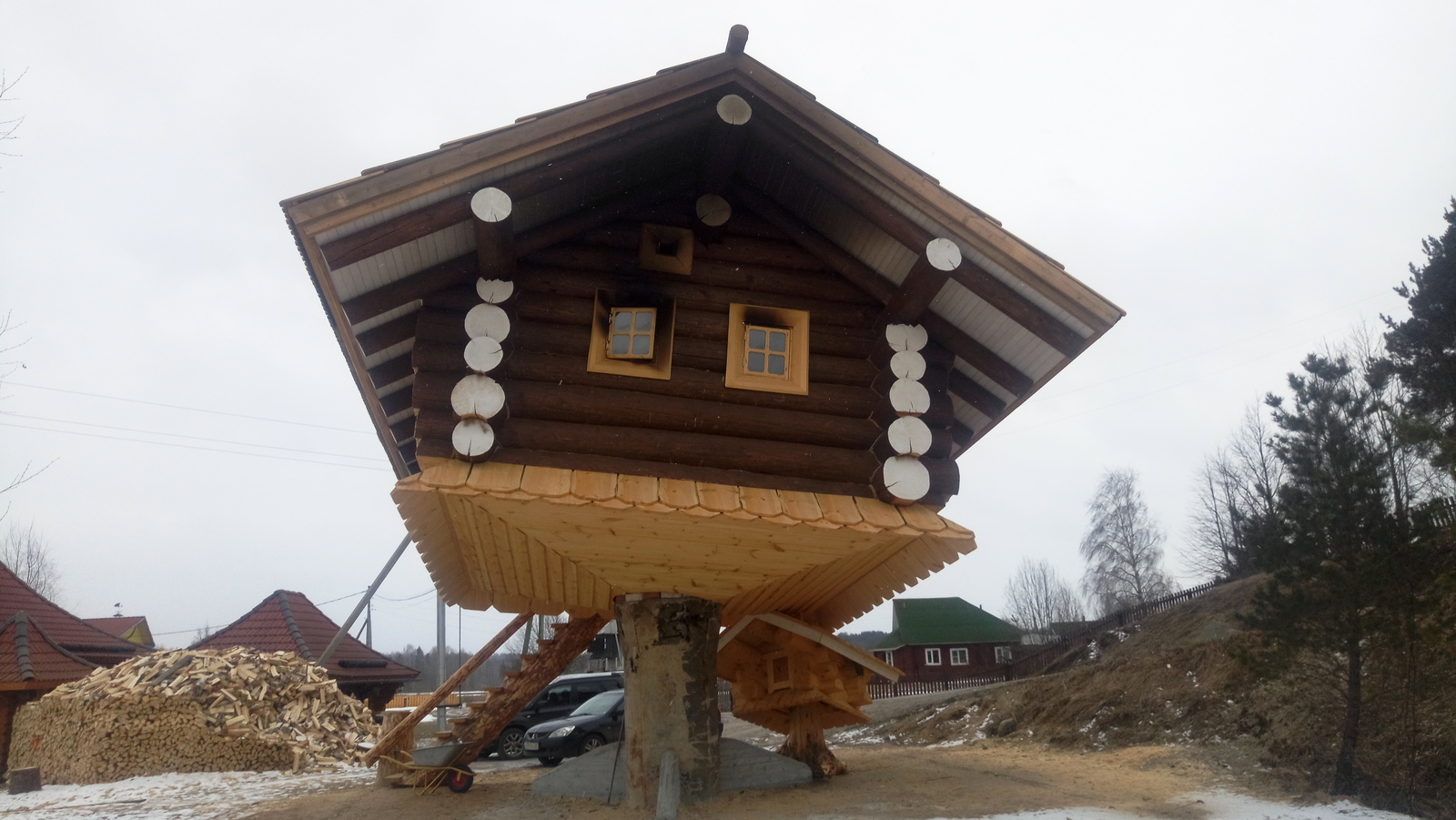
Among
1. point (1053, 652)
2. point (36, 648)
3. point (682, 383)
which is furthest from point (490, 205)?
point (1053, 652)

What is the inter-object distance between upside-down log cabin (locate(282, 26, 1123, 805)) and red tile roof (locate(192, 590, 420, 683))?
53.2 ft

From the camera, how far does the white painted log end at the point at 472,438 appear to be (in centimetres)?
652

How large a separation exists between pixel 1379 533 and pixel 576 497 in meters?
8.11

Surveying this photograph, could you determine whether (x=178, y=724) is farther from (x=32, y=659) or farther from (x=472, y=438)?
(x=472, y=438)

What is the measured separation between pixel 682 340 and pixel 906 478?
7.59ft

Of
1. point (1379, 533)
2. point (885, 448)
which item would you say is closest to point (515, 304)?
point (885, 448)

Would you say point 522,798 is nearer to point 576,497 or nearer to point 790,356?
point 576,497

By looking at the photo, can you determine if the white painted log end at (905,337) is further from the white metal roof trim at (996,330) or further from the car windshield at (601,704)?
the car windshield at (601,704)

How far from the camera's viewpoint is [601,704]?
57.0 ft

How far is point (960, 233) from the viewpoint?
700 cm

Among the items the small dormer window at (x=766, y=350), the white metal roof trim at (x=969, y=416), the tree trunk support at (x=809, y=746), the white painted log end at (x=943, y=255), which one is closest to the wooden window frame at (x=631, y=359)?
the small dormer window at (x=766, y=350)

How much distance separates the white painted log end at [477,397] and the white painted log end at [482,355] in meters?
0.08

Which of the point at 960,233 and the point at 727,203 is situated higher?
the point at 727,203

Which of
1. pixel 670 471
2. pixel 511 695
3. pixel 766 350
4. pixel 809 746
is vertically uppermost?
pixel 766 350
